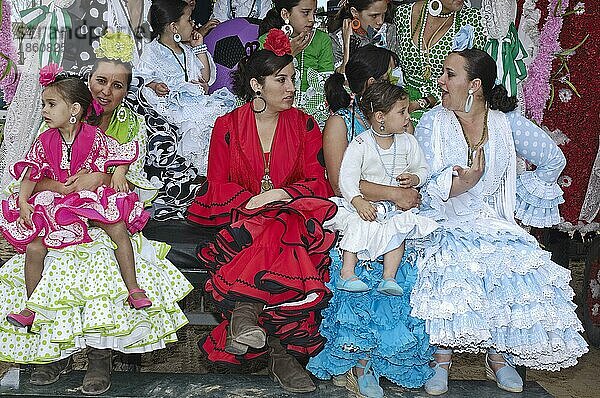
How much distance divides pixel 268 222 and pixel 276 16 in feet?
5.19

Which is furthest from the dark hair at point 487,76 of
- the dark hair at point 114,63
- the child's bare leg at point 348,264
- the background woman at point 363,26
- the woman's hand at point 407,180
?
the dark hair at point 114,63

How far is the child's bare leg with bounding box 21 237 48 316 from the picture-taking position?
352 centimetres

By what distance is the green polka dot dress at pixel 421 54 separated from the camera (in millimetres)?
4629

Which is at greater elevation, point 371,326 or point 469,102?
point 469,102

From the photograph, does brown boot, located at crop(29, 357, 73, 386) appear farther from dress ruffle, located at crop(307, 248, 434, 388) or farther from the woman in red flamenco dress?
dress ruffle, located at crop(307, 248, 434, 388)

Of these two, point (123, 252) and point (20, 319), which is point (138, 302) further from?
point (20, 319)

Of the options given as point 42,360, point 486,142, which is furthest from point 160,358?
point 486,142

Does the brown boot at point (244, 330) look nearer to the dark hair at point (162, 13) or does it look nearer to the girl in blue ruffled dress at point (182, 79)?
the girl in blue ruffled dress at point (182, 79)

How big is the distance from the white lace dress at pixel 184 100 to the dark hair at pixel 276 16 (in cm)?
43

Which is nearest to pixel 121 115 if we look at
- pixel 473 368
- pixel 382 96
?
pixel 382 96

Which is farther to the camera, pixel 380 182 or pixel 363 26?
pixel 363 26

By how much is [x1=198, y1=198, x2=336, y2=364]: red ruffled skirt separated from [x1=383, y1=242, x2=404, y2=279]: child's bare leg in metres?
0.25

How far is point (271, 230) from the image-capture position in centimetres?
→ 360

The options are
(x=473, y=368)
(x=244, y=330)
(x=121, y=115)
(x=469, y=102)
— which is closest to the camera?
(x=244, y=330)
